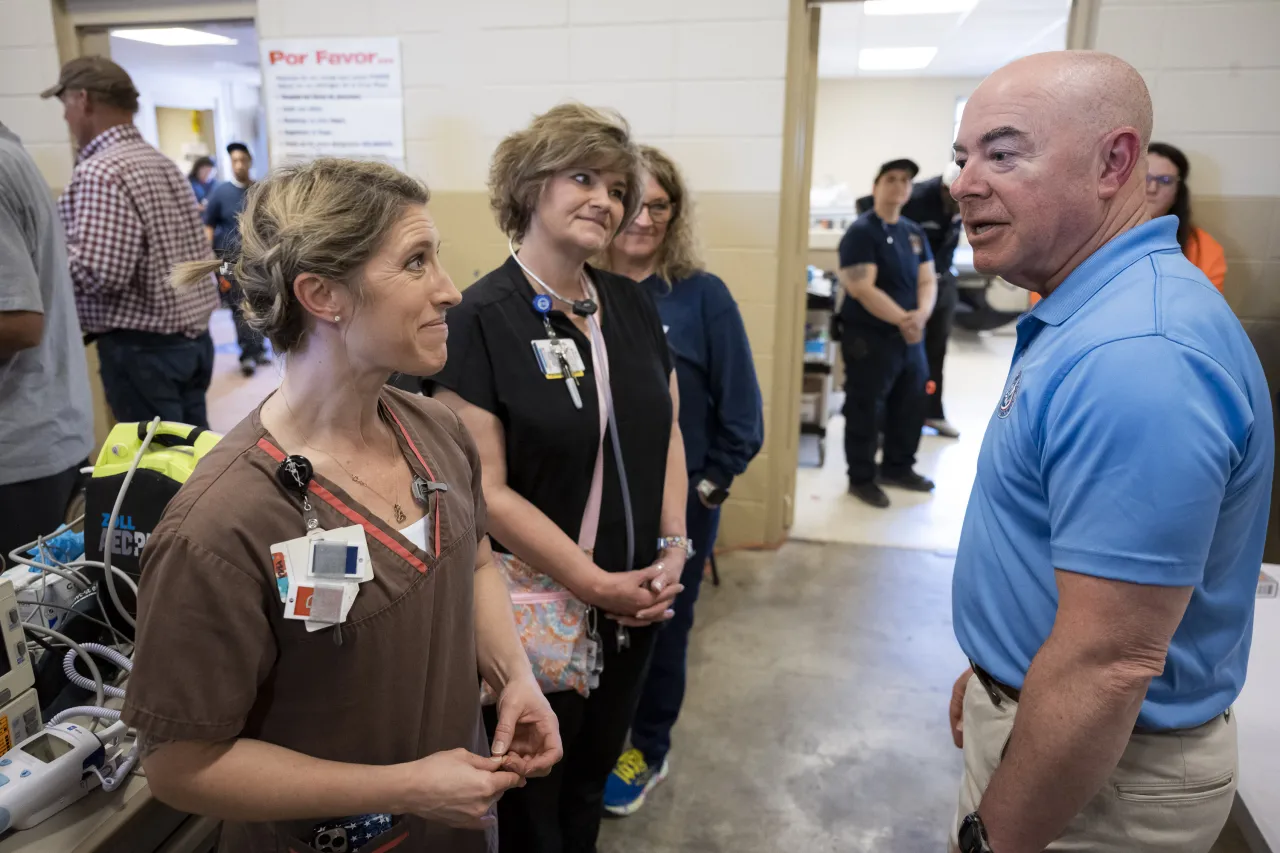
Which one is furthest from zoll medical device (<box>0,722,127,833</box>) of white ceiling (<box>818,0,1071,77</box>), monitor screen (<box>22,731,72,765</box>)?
white ceiling (<box>818,0,1071,77</box>)

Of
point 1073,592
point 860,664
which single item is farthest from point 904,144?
point 1073,592

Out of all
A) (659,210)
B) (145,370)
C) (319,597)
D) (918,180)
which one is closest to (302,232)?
(319,597)

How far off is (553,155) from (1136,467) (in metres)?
1.04

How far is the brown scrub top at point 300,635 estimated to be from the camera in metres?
0.82

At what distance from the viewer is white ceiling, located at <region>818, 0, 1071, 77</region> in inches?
247

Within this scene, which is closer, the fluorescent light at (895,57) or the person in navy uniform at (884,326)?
the person in navy uniform at (884,326)

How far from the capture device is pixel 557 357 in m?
1.43

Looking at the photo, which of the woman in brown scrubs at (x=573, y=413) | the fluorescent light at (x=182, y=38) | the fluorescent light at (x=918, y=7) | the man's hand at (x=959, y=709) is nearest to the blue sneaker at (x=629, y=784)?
the woman in brown scrubs at (x=573, y=413)

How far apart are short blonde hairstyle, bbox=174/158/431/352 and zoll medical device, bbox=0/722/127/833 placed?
55cm

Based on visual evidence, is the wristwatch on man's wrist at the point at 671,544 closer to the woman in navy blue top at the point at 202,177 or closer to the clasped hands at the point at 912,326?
the clasped hands at the point at 912,326

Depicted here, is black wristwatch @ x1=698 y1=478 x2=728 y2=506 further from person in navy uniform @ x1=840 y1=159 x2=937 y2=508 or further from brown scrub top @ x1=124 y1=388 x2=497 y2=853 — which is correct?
person in navy uniform @ x1=840 y1=159 x2=937 y2=508

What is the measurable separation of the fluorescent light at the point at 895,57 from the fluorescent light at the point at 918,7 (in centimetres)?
178

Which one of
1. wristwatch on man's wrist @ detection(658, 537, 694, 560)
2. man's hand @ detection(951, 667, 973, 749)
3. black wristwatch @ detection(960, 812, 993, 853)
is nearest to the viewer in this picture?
black wristwatch @ detection(960, 812, 993, 853)

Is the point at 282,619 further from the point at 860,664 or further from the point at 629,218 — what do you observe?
the point at 860,664
